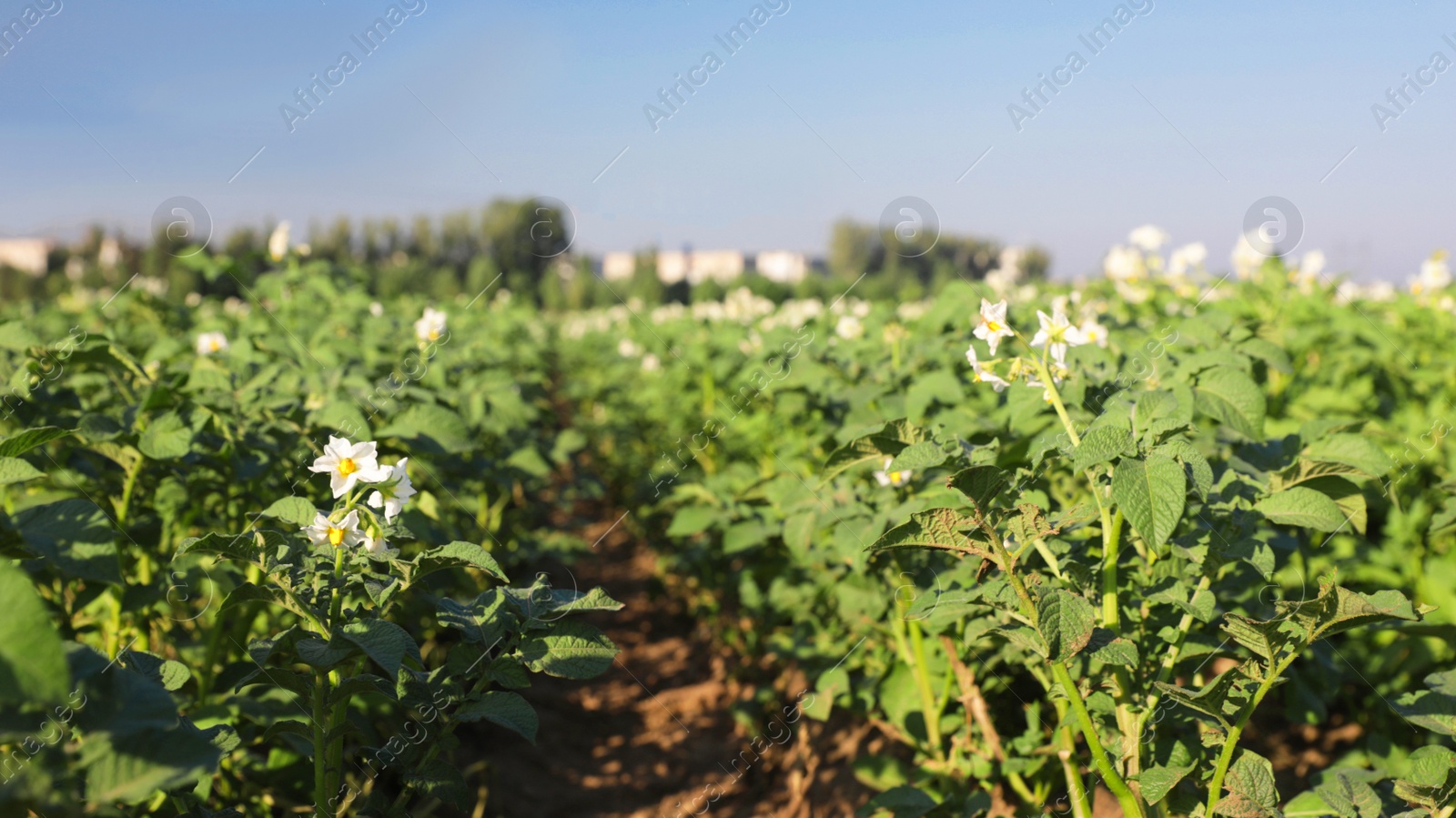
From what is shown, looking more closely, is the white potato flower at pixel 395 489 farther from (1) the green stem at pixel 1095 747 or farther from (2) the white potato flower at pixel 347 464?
(1) the green stem at pixel 1095 747

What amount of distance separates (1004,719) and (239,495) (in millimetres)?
2084

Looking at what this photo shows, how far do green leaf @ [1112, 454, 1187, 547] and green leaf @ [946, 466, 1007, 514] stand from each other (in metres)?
0.17

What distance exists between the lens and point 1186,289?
5.27 meters

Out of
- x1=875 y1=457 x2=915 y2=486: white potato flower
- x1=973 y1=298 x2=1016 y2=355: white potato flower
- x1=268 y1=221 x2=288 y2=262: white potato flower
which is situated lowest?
x1=875 y1=457 x2=915 y2=486: white potato flower

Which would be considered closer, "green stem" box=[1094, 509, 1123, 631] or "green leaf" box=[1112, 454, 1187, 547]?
"green leaf" box=[1112, 454, 1187, 547]

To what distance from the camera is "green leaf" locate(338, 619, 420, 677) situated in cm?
122

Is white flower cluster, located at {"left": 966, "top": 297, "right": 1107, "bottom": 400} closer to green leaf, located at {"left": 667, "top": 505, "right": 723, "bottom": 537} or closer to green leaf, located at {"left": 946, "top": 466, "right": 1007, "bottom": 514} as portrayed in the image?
green leaf, located at {"left": 946, "top": 466, "right": 1007, "bottom": 514}

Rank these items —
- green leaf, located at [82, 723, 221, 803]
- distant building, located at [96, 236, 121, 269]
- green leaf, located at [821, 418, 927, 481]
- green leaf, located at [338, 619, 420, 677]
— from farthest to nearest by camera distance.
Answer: distant building, located at [96, 236, 121, 269]
green leaf, located at [821, 418, 927, 481]
green leaf, located at [338, 619, 420, 677]
green leaf, located at [82, 723, 221, 803]

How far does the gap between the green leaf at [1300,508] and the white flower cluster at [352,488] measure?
4.75 feet

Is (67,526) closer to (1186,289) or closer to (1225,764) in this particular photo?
(1225,764)

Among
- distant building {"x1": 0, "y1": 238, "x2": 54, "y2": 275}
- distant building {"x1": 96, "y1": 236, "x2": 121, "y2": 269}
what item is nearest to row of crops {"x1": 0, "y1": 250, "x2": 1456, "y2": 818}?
distant building {"x1": 96, "y1": 236, "x2": 121, "y2": 269}

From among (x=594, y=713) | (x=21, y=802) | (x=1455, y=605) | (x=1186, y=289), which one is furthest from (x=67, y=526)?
(x=1186, y=289)

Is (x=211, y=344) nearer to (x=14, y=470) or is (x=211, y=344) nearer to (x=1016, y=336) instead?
(x=14, y=470)

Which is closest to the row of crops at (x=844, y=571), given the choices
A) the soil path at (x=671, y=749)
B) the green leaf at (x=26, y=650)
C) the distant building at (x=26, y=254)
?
the green leaf at (x=26, y=650)
